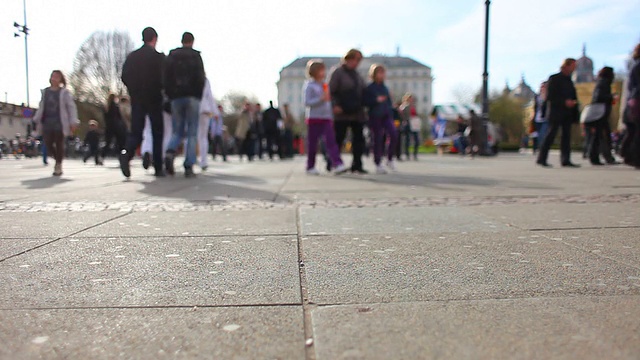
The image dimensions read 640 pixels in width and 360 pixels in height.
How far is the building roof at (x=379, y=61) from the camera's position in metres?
132

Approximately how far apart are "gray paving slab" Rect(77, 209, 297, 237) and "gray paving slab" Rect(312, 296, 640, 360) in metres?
1.61

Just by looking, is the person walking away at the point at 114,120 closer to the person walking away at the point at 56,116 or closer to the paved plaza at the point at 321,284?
the person walking away at the point at 56,116

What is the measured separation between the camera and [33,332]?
146 cm

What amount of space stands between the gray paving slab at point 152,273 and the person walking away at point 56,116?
7062 mm

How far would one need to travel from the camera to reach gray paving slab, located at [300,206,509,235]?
3242 millimetres

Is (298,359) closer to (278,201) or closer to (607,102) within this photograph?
(278,201)

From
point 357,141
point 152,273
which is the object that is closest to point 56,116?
point 357,141

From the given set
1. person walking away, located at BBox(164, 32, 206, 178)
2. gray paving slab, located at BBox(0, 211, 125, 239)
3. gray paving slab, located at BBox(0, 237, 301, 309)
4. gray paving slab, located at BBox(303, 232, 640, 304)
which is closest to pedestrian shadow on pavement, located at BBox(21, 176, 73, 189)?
person walking away, located at BBox(164, 32, 206, 178)

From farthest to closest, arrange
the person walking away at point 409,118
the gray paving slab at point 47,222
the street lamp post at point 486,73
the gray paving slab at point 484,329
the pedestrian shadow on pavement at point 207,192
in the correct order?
the street lamp post at point 486,73 < the person walking away at point 409,118 < the pedestrian shadow on pavement at point 207,192 < the gray paving slab at point 47,222 < the gray paving slab at point 484,329

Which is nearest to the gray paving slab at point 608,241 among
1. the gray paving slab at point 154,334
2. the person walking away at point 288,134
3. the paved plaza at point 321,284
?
the paved plaza at point 321,284

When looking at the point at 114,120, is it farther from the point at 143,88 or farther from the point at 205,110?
the point at 143,88

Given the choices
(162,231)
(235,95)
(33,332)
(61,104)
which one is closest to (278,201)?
(162,231)

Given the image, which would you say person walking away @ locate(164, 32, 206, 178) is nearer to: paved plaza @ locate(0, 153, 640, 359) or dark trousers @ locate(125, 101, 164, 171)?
dark trousers @ locate(125, 101, 164, 171)

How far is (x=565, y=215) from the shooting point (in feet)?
12.6
